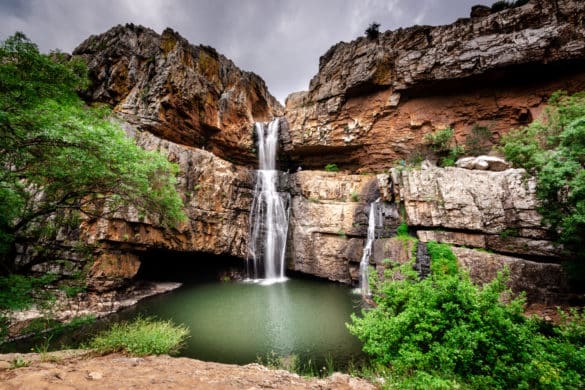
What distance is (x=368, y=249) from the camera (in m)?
14.4

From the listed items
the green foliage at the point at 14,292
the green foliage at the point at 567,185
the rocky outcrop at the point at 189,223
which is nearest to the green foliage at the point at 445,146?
the green foliage at the point at 567,185

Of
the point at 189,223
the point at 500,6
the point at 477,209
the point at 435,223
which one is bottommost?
the point at 435,223

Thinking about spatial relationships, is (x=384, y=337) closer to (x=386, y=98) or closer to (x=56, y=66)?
(x=56, y=66)

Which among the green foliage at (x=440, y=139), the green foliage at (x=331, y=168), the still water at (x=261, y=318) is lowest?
the still water at (x=261, y=318)

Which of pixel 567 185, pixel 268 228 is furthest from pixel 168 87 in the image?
pixel 567 185

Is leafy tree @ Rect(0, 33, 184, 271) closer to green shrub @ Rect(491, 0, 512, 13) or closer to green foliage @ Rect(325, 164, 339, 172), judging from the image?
green foliage @ Rect(325, 164, 339, 172)

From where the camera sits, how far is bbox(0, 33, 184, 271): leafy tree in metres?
4.01

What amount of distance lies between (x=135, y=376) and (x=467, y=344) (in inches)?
226

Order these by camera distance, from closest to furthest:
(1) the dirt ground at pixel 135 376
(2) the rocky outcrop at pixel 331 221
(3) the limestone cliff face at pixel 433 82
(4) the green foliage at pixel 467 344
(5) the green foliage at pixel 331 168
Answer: (4) the green foliage at pixel 467 344 < (1) the dirt ground at pixel 135 376 < (3) the limestone cliff face at pixel 433 82 < (2) the rocky outcrop at pixel 331 221 < (5) the green foliage at pixel 331 168

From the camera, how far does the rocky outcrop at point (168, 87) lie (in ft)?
52.4

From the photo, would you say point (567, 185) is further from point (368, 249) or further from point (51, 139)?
point (51, 139)

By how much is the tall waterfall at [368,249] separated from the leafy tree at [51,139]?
1216 centimetres

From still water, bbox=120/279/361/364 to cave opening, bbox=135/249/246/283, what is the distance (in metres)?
1.88

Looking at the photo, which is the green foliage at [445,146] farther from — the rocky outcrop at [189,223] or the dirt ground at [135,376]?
the dirt ground at [135,376]
